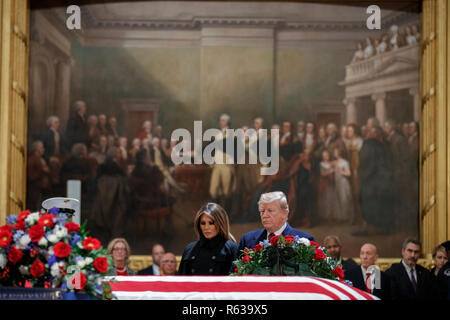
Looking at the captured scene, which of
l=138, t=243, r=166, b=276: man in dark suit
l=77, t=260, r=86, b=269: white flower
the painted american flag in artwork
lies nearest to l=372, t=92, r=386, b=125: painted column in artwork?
l=138, t=243, r=166, b=276: man in dark suit

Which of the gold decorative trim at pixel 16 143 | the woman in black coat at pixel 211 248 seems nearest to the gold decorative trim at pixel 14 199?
the gold decorative trim at pixel 16 143

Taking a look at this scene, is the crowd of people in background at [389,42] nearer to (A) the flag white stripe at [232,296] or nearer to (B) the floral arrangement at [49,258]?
(A) the flag white stripe at [232,296]

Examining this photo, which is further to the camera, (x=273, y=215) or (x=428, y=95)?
(x=428, y=95)

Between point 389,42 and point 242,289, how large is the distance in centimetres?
765

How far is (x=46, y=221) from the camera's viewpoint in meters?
3.47

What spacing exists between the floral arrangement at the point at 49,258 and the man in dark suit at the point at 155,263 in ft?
19.5

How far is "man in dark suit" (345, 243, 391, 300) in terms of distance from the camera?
23.7ft

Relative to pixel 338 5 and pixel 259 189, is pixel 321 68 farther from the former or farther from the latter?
pixel 259 189

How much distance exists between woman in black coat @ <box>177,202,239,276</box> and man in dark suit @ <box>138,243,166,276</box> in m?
3.69

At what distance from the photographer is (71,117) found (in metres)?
10.8

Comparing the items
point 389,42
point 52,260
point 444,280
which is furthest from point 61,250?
point 389,42

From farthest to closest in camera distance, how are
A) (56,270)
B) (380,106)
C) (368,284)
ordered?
1. (380,106)
2. (368,284)
3. (56,270)

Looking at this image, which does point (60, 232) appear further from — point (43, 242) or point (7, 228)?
point (7, 228)
